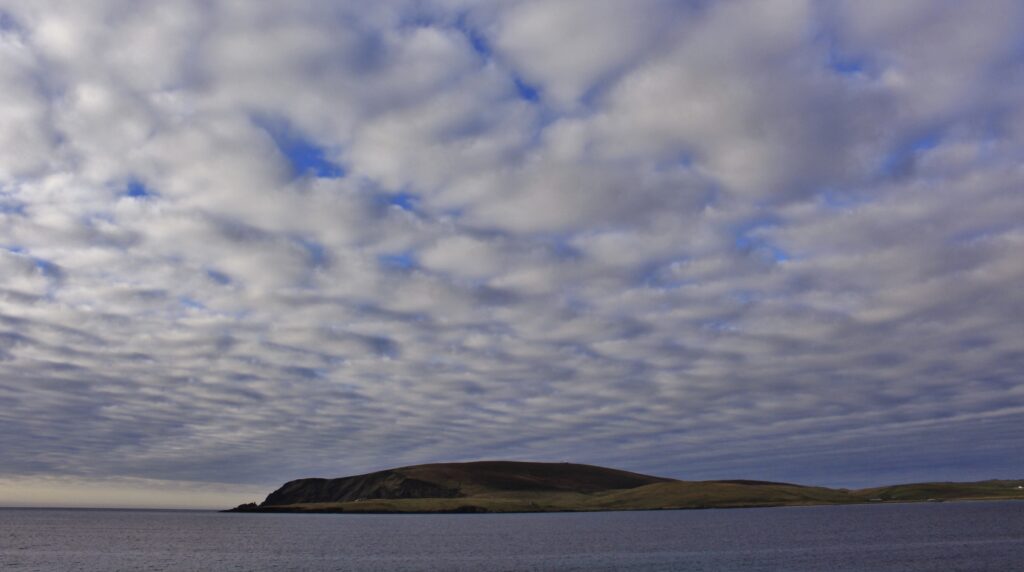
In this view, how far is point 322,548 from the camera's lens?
117 metres

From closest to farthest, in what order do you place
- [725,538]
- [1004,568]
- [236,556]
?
[1004,568] < [236,556] < [725,538]

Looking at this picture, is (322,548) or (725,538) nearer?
(322,548)

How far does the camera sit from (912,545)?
10644 centimetres

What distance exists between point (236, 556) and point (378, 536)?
45.9m

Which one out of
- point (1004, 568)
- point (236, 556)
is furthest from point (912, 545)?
point (236, 556)

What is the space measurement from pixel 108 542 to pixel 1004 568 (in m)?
134

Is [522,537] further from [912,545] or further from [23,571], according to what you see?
[23,571]

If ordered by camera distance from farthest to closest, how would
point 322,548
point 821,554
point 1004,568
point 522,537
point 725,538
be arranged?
point 522,537, point 725,538, point 322,548, point 821,554, point 1004,568

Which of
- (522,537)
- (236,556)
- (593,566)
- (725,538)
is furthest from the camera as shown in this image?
(522,537)

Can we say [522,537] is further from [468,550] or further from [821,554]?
[821,554]

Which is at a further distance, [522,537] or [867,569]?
[522,537]

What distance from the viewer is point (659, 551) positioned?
99.8 metres

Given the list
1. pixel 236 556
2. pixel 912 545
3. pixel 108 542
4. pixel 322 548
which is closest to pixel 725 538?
pixel 912 545

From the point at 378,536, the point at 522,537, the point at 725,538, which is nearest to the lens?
the point at 725,538
